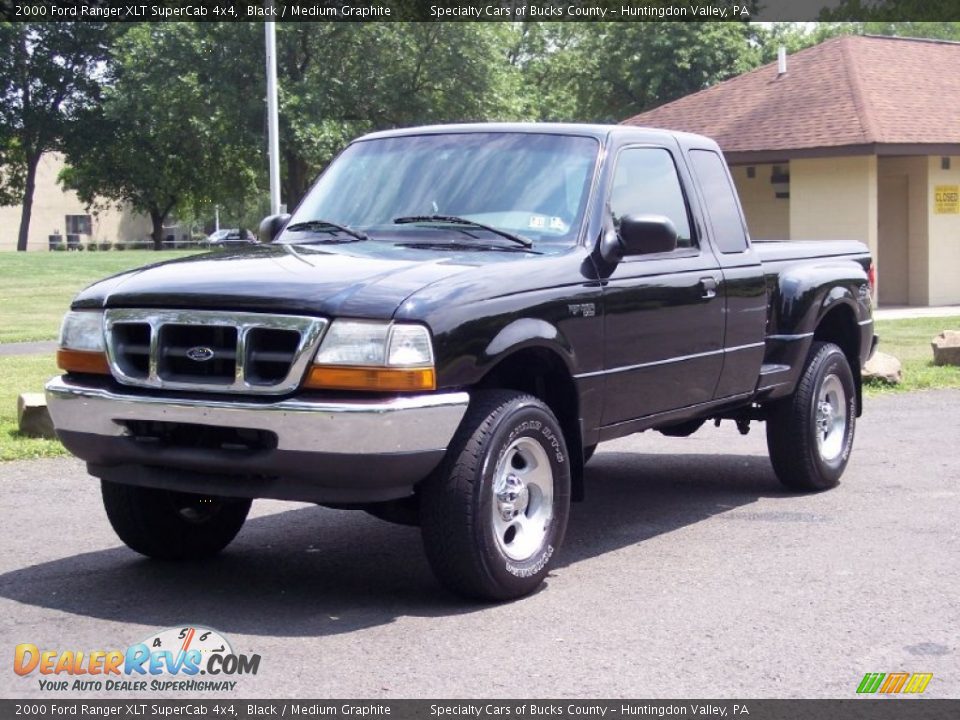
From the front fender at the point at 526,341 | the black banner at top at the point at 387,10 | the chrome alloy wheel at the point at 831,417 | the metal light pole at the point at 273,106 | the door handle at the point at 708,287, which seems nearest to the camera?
the front fender at the point at 526,341

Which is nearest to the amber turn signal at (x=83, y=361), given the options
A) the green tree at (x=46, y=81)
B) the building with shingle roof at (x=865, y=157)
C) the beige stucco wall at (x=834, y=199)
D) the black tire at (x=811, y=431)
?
the black tire at (x=811, y=431)

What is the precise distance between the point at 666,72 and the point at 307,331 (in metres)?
43.9

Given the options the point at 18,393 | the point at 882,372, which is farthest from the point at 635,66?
the point at 18,393

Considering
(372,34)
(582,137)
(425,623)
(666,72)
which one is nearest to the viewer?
(425,623)

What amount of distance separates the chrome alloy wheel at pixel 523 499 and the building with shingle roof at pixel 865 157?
1914 cm

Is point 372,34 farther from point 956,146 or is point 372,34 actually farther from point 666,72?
point 956,146

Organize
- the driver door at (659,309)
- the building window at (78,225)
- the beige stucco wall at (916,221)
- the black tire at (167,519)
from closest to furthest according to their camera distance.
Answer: the black tire at (167,519) < the driver door at (659,309) < the beige stucco wall at (916,221) < the building window at (78,225)

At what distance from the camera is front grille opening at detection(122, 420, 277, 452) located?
5637mm

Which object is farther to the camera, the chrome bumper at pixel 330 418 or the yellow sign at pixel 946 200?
the yellow sign at pixel 946 200

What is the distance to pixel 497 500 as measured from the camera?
19.6ft

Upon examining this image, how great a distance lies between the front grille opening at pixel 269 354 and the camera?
5.60 meters

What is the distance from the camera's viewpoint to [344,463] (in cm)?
548

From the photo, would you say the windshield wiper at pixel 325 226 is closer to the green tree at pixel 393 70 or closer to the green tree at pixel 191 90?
the green tree at pixel 393 70
